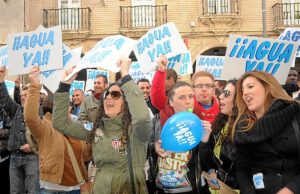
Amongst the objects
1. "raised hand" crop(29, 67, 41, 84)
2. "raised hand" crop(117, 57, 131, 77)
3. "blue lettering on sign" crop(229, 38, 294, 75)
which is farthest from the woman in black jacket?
"blue lettering on sign" crop(229, 38, 294, 75)

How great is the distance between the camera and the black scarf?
3.00 meters

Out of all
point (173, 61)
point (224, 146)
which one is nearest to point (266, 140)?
point (224, 146)

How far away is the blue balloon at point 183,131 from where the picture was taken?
11.3 ft

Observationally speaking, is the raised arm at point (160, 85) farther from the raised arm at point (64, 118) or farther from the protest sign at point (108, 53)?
the protest sign at point (108, 53)

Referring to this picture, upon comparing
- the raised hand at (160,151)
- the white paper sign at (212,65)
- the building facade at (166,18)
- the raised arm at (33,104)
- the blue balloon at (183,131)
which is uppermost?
the building facade at (166,18)

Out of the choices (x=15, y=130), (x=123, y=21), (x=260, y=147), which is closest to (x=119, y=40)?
(x=15, y=130)

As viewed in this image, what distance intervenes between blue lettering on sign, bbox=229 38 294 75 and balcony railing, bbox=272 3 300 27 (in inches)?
504

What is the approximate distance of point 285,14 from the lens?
18.1m

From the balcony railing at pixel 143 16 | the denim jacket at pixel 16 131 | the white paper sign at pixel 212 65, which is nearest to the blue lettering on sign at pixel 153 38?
the denim jacket at pixel 16 131

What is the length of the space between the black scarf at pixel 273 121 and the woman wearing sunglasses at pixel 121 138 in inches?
32.8

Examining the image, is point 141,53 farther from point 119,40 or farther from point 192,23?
point 192,23

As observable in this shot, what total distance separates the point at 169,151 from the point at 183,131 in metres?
0.43

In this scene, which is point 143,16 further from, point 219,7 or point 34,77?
point 34,77

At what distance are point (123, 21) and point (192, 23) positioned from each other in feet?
9.20
